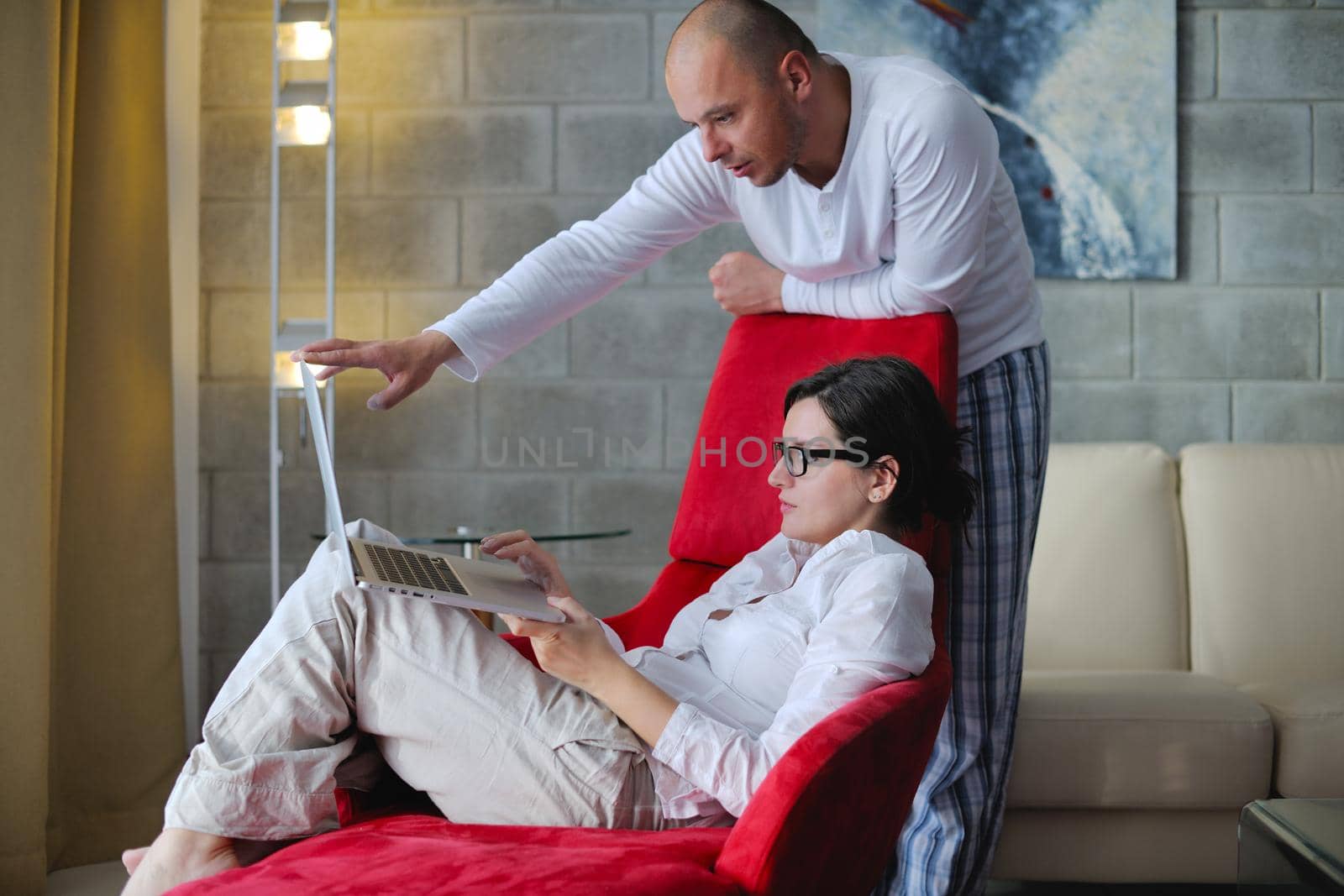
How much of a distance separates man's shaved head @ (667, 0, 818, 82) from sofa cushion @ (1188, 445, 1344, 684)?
1495 millimetres

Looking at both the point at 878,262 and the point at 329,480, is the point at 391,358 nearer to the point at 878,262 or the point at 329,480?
the point at 329,480

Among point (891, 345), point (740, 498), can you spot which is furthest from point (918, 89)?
point (740, 498)

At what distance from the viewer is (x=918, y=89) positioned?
1494 millimetres

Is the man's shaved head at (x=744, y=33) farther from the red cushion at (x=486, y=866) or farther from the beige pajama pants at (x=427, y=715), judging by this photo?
the red cushion at (x=486, y=866)

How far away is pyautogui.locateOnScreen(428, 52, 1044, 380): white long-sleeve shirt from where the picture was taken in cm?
149

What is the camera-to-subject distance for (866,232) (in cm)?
158

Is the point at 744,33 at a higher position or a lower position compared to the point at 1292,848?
higher

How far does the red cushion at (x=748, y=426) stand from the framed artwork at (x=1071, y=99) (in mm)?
1247

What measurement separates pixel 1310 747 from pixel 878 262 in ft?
3.75

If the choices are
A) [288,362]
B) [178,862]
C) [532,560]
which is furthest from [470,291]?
[178,862]

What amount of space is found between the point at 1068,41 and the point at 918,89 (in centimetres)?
148

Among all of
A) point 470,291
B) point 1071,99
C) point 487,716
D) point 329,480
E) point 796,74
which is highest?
point 1071,99

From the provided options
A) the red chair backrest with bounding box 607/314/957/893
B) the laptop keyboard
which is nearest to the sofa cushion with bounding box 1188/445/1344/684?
the red chair backrest with bounding box 607/314/957/893

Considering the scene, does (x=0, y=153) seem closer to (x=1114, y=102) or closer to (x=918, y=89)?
(x=918, y=89)
